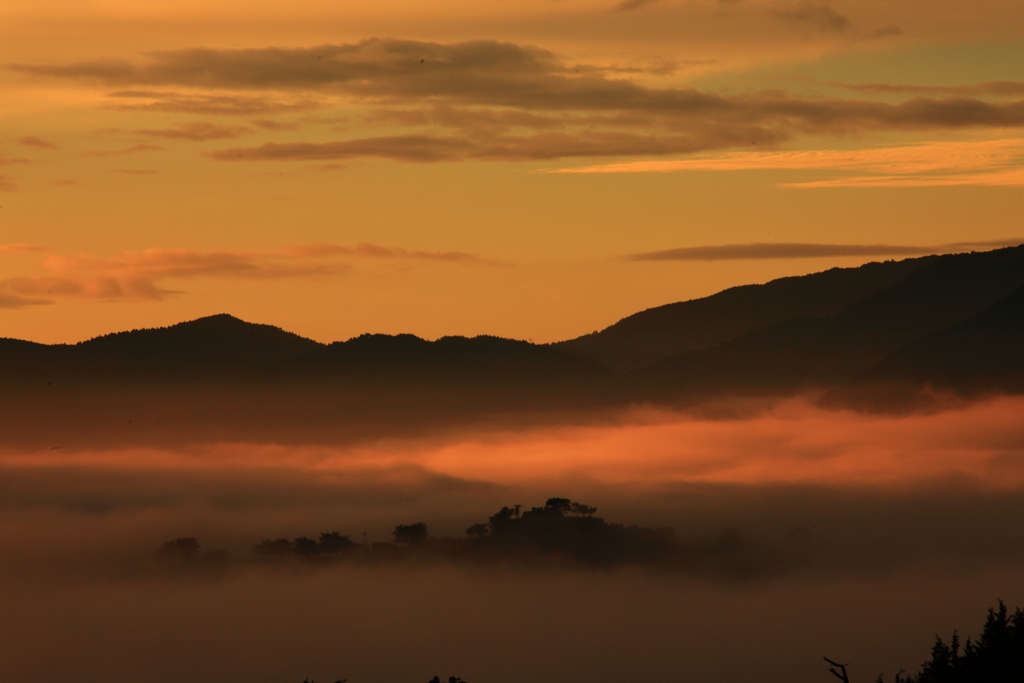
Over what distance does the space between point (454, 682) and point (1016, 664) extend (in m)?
41.6

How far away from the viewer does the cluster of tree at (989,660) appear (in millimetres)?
79519

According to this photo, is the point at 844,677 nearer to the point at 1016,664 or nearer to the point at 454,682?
the point at 1016,664

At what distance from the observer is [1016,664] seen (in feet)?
259

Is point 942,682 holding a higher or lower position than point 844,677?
lower

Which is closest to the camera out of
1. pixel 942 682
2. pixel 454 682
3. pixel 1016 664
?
pixel 1016 664

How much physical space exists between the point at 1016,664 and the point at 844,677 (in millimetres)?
47359

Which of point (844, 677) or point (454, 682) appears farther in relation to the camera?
point (454, 682)

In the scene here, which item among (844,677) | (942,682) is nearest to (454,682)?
(942,682)

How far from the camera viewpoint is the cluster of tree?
261 ft

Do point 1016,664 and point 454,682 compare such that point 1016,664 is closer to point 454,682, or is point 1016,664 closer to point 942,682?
point 942,682

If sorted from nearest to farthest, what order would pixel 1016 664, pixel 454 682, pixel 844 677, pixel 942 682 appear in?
pixel 844 677
pixel 1016 664
pixel 942 682
pixel 454 682

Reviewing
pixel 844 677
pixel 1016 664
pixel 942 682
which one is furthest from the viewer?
pixel 942 682

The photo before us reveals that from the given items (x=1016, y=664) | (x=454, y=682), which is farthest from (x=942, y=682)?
(x=454, y=682)

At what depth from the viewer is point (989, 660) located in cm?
8188
